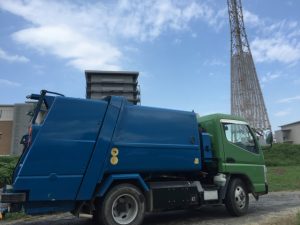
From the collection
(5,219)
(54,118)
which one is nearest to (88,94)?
(54,118)

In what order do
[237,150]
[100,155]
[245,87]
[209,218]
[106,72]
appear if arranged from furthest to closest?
[245,87] < [237,150] < [209,218] < [100,155] < [106,72]

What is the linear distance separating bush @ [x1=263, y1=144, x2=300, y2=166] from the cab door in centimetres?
2233

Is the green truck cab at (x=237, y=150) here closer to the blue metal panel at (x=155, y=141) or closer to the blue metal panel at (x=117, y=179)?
the blue metal panel at (x=155, y=141)

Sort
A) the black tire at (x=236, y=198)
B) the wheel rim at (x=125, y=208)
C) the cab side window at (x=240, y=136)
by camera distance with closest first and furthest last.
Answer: the wheel rim at (x=125, y=208)
the black tire at (x=236, y=198)
the cab side window at (x=240, y=136)

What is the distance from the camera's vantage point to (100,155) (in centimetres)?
912

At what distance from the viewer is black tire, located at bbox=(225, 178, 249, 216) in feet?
37.5

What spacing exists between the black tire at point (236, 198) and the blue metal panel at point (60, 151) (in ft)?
14.4

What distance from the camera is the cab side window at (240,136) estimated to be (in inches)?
471

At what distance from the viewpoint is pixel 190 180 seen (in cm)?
1127

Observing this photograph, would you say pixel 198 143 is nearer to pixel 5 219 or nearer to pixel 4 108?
pixel 5 219

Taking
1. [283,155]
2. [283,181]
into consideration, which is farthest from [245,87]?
[283,181]

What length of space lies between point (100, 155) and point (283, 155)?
103 feet

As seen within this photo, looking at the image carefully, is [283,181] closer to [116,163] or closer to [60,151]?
[116,163]

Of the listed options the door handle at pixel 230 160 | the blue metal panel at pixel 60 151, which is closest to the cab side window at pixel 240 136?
the door handle at pixel 230 160
